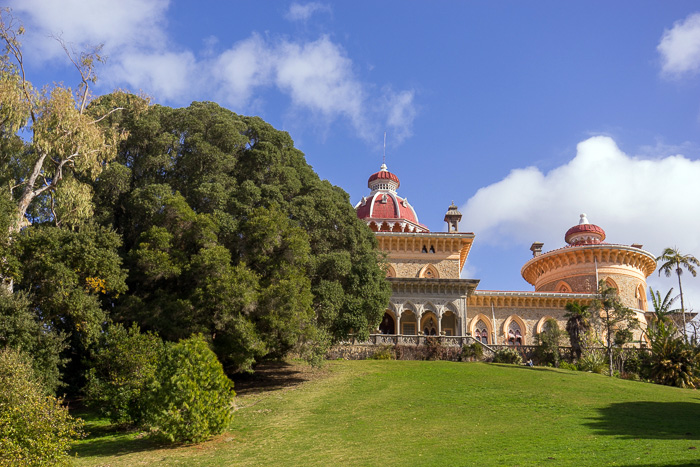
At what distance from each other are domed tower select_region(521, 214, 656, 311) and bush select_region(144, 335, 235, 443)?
3690 centimetres

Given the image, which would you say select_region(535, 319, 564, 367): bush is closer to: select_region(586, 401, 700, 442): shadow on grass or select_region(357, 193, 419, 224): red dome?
select_region(586, 401, 700, 442): shadow on grass

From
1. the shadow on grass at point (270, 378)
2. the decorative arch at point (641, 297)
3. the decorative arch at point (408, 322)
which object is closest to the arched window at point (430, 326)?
the decorative arch at point (408, 322)

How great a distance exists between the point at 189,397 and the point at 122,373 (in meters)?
3.94

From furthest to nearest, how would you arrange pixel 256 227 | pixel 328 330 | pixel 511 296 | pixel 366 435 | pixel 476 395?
pixel 511 296 → pixel 328 330 → pixel 256 227 → pixel 476 395 → pixel 366 435

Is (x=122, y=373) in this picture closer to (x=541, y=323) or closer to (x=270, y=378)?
(x=270, y=378)

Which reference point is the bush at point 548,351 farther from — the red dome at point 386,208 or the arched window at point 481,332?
the red dome at point 386,208

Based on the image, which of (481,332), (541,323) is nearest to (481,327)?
(481,332)

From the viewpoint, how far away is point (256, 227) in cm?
2508

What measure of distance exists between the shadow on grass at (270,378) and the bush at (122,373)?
534 centimetres

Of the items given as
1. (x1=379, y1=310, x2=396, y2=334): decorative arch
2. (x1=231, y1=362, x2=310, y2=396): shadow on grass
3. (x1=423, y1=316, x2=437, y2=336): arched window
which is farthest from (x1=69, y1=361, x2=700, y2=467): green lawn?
(x1=423, y1=316, x2=437, y2=336): arched window

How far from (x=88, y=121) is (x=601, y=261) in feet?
129

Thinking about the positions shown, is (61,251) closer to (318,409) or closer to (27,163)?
(27,163)

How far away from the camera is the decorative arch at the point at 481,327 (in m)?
44.5

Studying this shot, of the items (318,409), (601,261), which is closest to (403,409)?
(318,409)
